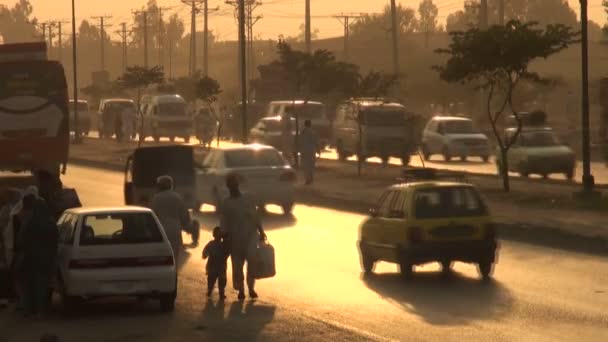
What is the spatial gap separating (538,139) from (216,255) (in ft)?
91.3

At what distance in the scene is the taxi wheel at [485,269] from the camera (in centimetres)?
2280

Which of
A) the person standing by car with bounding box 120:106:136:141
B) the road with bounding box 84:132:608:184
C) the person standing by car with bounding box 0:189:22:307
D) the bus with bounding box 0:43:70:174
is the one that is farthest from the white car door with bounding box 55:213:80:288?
the person standing by car with bounding box 120:106:136:141

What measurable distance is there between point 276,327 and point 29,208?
346cm

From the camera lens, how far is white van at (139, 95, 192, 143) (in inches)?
3017

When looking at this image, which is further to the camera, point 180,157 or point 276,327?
point 180,157

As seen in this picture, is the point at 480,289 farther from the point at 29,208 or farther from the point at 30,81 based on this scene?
the point at 30,81

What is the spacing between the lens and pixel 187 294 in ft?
71.9

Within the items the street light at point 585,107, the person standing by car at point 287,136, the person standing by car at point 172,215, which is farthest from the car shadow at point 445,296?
the person standing by car at point 287,136

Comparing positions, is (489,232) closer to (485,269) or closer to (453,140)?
(485,269)

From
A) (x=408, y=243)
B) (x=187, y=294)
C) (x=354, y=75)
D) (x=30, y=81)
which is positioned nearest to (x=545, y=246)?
(x=408, y=243)

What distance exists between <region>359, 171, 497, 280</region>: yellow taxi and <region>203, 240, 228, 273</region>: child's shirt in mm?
3002

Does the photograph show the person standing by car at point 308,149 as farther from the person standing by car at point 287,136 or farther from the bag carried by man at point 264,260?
the bag carried by man at point 264,260

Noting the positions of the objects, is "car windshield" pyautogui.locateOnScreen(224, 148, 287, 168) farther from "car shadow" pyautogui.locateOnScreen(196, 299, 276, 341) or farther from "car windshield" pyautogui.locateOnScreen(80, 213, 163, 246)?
"car windshield" pyautogui.locateOnScreen(80, 213, 163, 246)

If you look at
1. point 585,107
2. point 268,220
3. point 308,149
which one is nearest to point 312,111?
point 308,149
